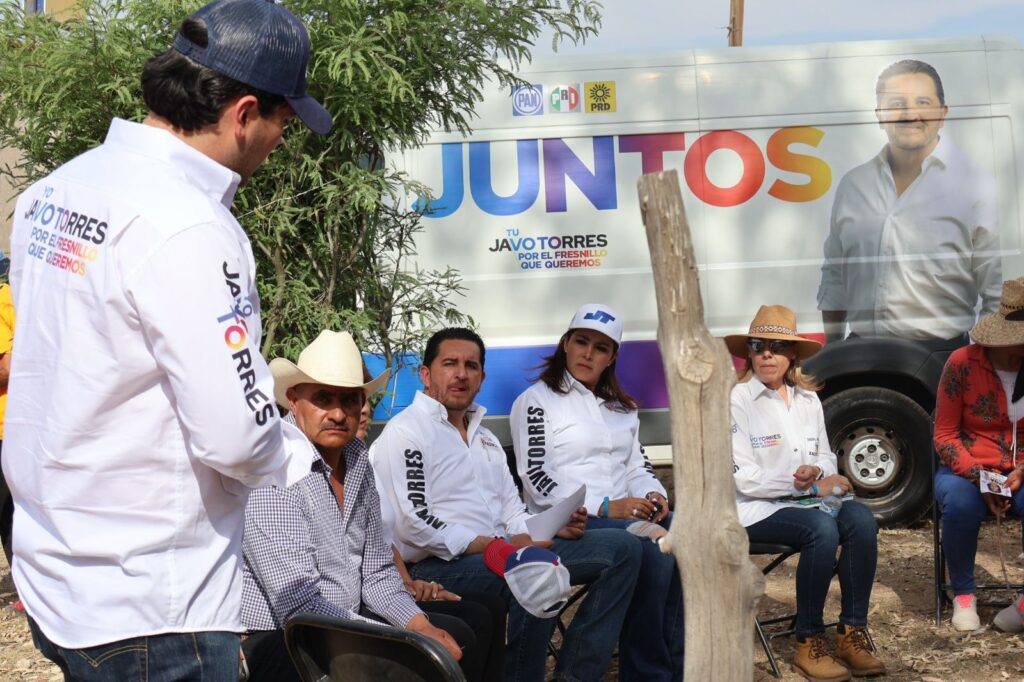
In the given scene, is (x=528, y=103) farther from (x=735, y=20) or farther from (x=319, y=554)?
(x=735, y=20)

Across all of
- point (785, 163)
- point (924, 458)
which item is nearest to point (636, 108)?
point (785, 163)

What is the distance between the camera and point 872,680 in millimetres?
4586

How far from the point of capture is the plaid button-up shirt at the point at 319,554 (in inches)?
113

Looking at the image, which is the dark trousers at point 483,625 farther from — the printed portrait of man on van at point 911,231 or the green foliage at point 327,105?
the printed portrait of man on van at point 911,231

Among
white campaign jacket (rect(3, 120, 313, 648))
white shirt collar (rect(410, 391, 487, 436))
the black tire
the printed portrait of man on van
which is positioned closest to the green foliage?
Result: white shirt collar (rect(410, 391, 487, 436))

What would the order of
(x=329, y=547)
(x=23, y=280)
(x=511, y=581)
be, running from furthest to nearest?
1. (x=511, y=581)
2. (x=329, y=547)
3. (x=23, y=280)

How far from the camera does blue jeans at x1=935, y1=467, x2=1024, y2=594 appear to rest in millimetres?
5020

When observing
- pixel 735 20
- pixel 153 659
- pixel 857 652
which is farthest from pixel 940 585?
pixel 735 20

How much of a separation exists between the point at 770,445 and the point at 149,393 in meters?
3.59

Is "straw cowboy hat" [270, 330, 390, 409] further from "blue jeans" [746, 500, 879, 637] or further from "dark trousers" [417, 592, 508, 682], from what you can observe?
"blue jeans" [746, 500, 879, 637]

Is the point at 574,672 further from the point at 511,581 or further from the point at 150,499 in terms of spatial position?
the point at 150,499

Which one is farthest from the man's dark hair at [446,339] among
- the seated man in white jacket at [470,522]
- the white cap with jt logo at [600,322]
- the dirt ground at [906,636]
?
the dirt ground at [906,636]

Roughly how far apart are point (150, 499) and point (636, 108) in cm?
558

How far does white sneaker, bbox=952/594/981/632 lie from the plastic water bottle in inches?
30.8
